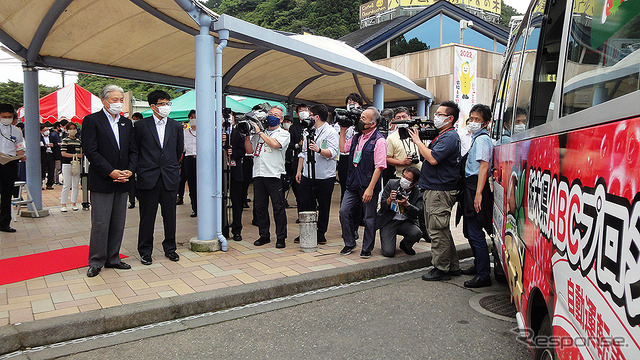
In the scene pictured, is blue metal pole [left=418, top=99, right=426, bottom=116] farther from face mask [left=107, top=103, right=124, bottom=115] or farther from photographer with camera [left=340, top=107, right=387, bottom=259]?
face mask [left=107, top=103, right=124, bottom=115]

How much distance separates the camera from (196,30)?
22.5 feet

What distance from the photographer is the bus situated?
4.51 ft

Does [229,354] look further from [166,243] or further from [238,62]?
[238,62]

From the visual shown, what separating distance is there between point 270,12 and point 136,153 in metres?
34.1

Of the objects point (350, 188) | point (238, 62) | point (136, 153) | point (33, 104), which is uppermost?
point (238, 62)

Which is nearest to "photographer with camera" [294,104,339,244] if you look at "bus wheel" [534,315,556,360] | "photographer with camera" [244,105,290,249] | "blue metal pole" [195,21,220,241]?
"photographer with camera" [244,105,290,249]

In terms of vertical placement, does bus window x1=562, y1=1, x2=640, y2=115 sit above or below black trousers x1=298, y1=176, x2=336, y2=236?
above

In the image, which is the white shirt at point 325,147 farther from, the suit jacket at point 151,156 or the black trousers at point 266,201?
the suit jacket at point 151,156

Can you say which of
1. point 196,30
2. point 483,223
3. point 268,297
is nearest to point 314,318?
point 268,297

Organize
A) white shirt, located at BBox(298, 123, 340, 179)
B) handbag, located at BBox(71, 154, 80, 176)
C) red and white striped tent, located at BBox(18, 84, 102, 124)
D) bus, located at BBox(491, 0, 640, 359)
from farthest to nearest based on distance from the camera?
red and white striped tent, located at BBox(18, 84, 102, 124)
handbag, located at BBox(71, 154, 80, 176)
white shirt, located at BBox(298, 123, 340, 179)
bus, located at BBox(491, 0, 640, 359)

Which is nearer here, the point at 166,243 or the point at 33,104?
the point at 166,243

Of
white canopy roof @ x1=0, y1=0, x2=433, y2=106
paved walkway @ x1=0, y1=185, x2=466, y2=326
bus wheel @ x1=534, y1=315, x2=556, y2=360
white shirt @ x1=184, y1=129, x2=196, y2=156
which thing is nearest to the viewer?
bus wheel @ x1=534, y1=315, x2=556, y2=360

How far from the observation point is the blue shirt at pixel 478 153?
4812 mm

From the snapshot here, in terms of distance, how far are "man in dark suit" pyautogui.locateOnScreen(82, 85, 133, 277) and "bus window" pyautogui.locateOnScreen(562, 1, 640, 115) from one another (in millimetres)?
4240
